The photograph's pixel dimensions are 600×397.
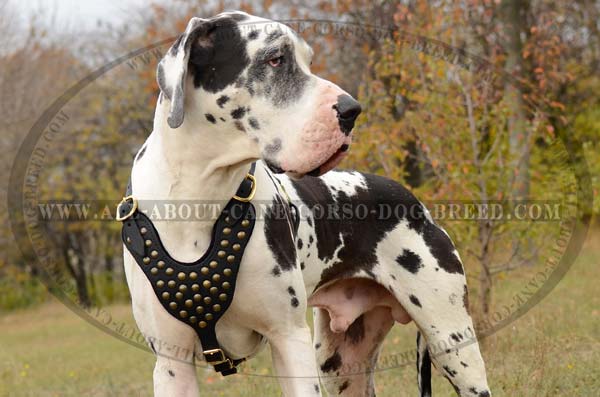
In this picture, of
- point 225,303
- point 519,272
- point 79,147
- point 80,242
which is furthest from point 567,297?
point 80,242

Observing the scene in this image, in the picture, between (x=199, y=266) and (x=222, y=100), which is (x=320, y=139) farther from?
(x=199, y=266)

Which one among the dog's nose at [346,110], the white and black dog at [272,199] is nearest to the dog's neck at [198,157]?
the white and black dog at [272,199]

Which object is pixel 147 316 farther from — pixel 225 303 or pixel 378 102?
pixel 378 102

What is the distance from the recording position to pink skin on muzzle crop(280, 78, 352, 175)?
114 inches

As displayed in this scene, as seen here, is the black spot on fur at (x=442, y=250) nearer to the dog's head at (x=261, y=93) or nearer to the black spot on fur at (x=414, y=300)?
the black spot on fur at (x=414, y=300)

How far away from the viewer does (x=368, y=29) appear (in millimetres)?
9891

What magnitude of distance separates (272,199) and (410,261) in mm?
996

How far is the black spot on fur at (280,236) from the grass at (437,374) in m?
2.38

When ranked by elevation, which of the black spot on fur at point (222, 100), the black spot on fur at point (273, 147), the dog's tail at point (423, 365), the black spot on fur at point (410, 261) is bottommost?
the dog's tail at point (423, 365)

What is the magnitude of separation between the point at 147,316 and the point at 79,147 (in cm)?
1681

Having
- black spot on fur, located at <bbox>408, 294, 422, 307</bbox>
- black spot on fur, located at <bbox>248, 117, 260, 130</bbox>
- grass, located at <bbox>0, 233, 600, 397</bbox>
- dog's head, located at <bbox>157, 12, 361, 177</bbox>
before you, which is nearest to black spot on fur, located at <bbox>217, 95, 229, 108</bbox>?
dog's head, located at <bbox>157, 12, 361, 177</bbox>

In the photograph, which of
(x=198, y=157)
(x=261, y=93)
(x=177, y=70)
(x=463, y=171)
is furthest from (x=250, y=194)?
(x=463, y=171)

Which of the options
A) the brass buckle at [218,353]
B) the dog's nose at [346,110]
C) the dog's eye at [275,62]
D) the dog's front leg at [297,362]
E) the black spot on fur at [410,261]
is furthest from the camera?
the black spot on fur at [410,261]

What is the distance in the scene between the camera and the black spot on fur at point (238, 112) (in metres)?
3.04
